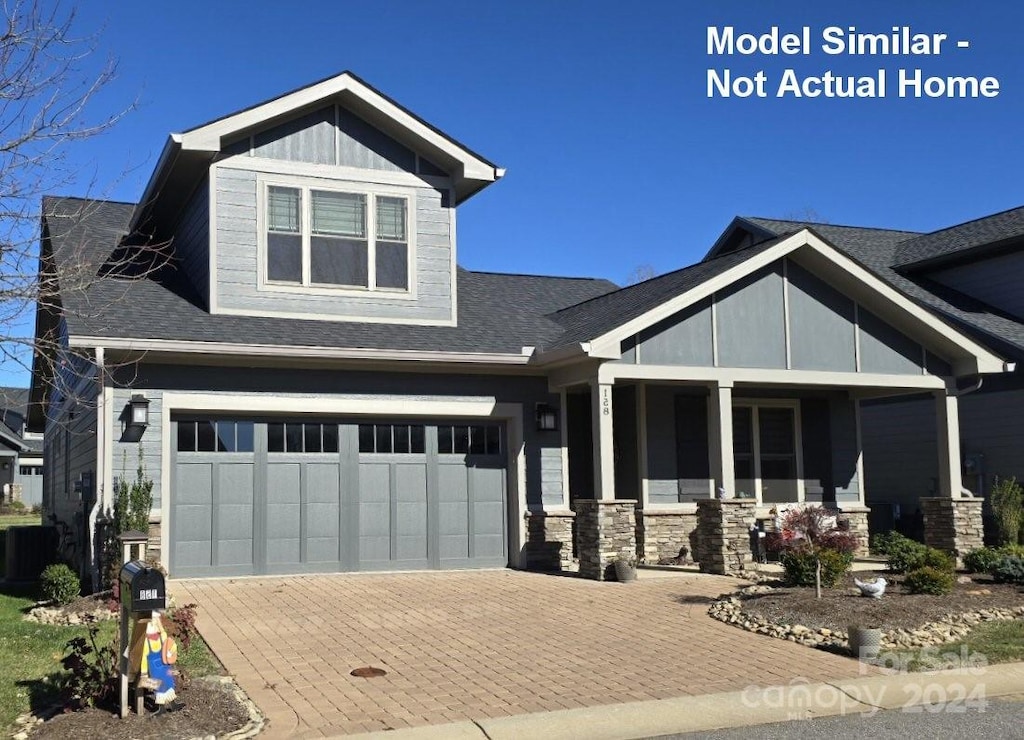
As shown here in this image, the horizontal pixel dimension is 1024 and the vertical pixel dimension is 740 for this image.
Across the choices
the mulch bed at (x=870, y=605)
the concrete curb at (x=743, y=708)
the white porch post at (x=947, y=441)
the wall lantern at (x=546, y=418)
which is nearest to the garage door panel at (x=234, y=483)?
the wall lantern at (x=546, y=418)

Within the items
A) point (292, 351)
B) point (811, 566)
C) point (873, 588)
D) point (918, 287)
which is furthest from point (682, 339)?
point (918, 287)

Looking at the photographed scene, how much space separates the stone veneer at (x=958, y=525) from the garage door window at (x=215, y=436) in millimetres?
10818

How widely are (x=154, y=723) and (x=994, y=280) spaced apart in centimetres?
1958

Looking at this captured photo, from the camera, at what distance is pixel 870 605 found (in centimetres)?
1183

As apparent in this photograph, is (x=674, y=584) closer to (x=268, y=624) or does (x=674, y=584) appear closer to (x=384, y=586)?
(x=384, y=586)

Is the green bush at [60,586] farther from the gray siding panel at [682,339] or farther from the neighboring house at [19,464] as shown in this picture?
the neighboring house at [19,464]

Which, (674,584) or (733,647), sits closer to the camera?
(733,647)

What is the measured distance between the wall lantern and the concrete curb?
763 cm

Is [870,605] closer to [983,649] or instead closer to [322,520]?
[983,649]

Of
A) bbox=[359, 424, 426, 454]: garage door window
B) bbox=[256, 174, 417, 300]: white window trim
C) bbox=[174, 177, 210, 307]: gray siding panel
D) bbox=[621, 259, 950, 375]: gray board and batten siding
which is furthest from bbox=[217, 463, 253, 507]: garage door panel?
bbox=[621, 259, 950, 375]: gray board and batten siding

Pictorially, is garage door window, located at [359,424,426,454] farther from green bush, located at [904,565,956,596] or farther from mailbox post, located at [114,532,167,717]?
mailbox post, located at [114,532,167,717]

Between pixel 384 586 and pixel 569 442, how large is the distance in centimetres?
475

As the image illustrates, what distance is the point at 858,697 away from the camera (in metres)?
8.54

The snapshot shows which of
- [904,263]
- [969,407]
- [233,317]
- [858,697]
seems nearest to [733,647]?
[858,697]
